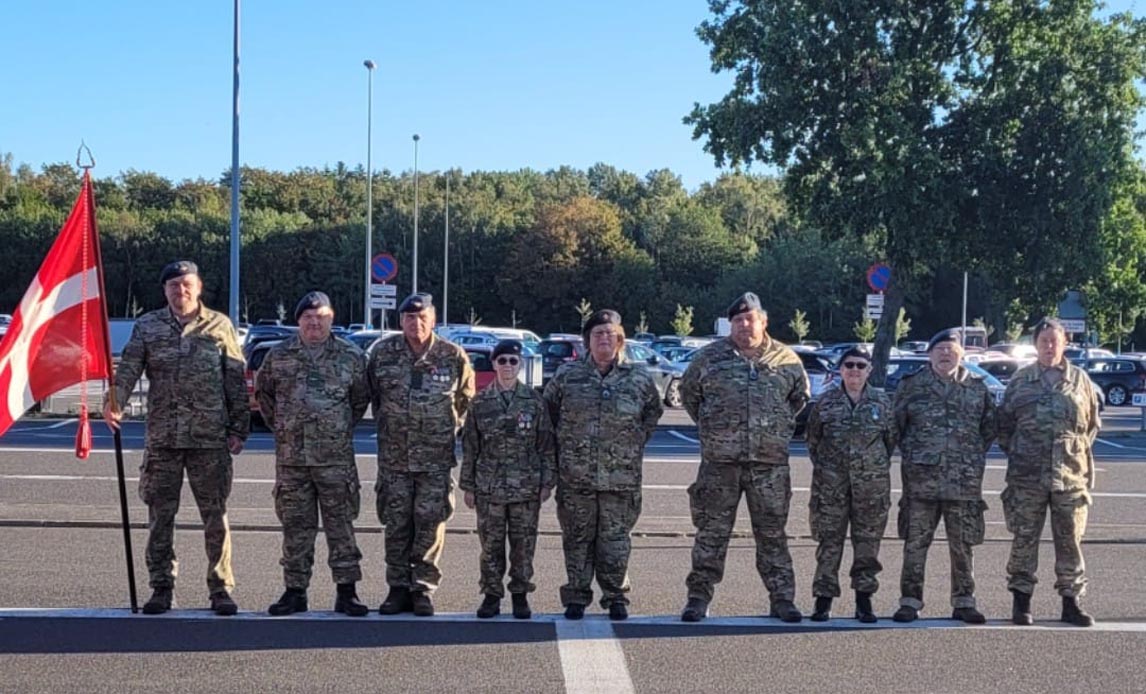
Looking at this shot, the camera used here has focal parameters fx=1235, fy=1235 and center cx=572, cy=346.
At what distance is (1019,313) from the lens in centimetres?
3170

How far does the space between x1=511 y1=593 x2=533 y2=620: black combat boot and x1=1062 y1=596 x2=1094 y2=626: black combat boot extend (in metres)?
3.41

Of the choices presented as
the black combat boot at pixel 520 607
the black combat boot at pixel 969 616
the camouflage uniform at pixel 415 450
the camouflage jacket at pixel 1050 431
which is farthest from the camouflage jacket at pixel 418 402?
the camouflage jacket at pixel 1050 431

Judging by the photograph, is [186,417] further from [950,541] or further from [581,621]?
[950,541]

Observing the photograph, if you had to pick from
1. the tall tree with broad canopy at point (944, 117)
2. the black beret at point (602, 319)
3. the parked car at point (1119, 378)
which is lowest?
the parked car at point (1119, 378)

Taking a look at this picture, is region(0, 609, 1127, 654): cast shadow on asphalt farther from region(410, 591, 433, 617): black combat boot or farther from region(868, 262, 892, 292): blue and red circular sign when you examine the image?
region(868, 262, 892, 292): blue and red circular sign

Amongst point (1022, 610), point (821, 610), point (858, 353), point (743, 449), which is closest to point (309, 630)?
point (743, 449)

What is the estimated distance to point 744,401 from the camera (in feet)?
25.0

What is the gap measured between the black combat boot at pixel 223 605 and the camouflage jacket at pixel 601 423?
220 centimetres

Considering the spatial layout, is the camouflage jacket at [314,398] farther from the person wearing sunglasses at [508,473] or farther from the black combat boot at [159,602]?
the black combat boot at [159,602]

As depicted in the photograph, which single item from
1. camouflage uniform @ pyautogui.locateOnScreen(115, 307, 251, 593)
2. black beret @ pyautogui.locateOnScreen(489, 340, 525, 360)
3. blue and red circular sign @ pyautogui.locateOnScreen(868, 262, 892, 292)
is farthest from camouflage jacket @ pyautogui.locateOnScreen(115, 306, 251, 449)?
blue and red circular sign @ pyautogui.locateOnScreen(868, 262, 892, 292)

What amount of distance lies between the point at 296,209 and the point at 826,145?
6771cm

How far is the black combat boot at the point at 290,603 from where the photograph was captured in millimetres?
7688

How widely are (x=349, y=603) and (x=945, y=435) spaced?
12.8 ft

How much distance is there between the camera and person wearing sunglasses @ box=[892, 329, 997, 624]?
Result: 7.78 meters
